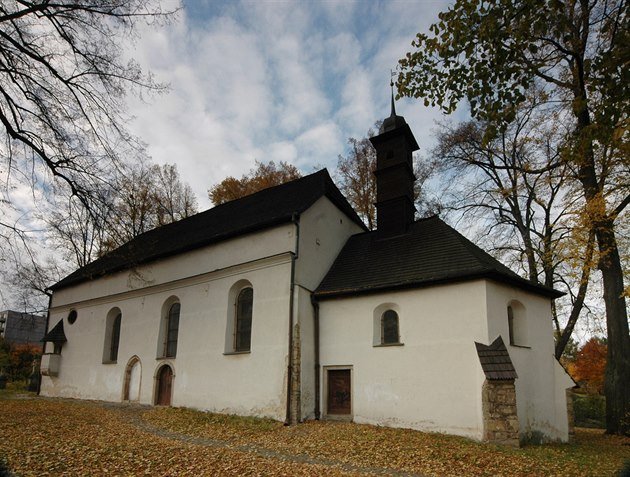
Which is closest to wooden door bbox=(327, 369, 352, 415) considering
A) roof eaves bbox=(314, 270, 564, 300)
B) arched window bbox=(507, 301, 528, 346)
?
roof eaves bbox=(314, 270, 564, 300)

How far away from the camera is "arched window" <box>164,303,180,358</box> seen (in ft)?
56.4

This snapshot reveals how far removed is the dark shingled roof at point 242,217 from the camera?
50.5 feet

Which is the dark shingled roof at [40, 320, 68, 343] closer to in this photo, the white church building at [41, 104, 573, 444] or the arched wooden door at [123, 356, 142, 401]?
the white church building at [41, 104, 573, 444]

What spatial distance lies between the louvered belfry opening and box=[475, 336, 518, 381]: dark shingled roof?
5561mm

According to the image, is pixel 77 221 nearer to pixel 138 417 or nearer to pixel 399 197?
pixel 138 417

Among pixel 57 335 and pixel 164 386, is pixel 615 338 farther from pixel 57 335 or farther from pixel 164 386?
pixel 57 335

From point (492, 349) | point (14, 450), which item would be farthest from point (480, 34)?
point (14, 450)

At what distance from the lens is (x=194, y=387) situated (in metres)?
15.5

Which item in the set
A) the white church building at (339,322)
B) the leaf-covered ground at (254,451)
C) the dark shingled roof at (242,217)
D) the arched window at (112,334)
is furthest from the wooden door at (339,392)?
the arched window at (112,334)

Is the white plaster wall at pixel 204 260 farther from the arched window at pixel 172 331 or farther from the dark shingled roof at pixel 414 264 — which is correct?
the dark shingled roof at pixel 414 264

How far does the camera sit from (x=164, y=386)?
16.8 metres

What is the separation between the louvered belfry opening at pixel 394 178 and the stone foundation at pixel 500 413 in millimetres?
6500

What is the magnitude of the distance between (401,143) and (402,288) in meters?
6.11

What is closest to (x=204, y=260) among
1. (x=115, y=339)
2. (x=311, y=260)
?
(x=311, y=260)
